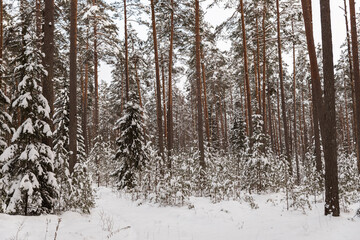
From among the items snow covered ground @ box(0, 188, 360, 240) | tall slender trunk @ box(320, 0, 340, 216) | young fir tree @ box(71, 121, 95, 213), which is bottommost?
snow covered ground @ box(0, 188, 360, 240)

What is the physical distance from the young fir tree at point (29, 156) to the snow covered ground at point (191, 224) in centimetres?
62

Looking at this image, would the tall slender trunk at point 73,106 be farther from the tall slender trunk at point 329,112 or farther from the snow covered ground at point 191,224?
the tall slender trunk at point 329,112

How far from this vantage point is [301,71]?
28.9m

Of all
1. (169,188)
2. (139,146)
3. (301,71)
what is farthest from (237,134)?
(169,188)

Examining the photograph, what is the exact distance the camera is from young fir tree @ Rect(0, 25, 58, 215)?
6.06 meters

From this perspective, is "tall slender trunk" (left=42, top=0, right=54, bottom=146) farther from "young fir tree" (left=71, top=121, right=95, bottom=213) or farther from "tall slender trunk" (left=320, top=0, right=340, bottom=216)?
"tall slender trunk" (left=320, top=0, right=340, bottom=216)

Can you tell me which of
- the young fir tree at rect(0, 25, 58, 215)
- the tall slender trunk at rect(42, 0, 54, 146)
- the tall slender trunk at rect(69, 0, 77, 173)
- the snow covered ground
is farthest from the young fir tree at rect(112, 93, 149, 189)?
the young fir tree at rect(0, 25, 58, 215)

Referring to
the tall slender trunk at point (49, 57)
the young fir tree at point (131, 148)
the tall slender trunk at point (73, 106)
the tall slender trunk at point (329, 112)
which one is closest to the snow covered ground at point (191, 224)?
the tall slender trunk at point (329, 112)

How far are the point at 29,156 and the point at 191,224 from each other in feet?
15.0

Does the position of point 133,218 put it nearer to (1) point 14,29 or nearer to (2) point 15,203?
(2) point 15,203

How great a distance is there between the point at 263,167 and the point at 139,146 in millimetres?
6427

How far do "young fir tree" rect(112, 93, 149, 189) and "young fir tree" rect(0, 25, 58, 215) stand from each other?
5920 millimetres

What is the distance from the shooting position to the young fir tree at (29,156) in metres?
6.06

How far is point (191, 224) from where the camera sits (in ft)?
23.1
